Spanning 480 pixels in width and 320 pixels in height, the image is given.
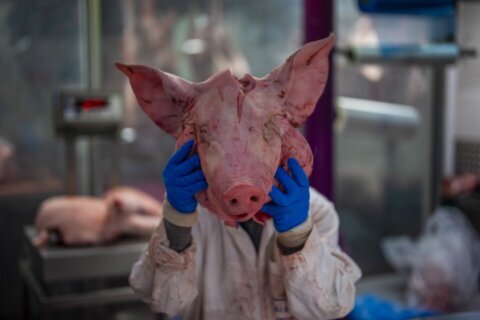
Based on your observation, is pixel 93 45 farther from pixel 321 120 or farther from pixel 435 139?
pixel 435 139

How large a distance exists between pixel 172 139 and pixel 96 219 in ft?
3.18

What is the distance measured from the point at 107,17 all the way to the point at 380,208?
74.8 inches

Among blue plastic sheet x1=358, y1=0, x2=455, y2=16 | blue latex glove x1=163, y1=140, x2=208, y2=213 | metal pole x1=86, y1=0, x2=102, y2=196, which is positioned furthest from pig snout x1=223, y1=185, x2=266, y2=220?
metal pole x1=86, y1=0, x2=102, y2=196

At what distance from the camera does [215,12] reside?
132 inches

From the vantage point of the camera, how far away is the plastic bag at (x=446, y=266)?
2.79 metres

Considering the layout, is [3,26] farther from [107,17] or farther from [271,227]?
[271,227]

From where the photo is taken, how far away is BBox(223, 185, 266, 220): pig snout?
3.33 ft

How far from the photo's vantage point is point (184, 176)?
3.69ft

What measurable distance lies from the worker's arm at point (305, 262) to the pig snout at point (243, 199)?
91 mm

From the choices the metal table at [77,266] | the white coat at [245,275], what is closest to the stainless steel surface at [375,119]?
the metal table at [77,266]

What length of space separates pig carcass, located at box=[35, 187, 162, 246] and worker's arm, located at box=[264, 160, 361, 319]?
1.21 m

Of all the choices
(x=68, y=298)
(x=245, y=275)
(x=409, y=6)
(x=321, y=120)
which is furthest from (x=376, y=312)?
(x=68, y=298)

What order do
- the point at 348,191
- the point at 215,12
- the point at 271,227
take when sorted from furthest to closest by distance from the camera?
the point at 348,191
the point at 215,12
the point at 271,227

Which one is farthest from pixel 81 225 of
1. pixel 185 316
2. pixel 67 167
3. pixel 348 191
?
pixel 348 191
